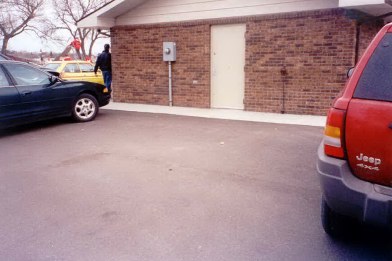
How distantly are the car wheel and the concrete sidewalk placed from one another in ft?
6.44

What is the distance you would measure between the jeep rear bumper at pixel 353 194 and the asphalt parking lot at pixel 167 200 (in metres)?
0.59

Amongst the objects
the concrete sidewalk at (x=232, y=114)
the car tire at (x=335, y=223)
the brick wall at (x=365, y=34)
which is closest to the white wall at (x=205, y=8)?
the brick wall at (x=365, y=34)

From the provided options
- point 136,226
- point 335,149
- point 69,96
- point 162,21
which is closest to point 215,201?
point 136,226

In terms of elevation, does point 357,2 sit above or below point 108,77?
above

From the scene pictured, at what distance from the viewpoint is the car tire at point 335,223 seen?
3.23 metres

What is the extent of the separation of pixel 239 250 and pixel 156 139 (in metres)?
4.48

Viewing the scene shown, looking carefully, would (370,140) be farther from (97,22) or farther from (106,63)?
(106,63)

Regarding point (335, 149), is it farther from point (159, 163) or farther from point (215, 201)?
point (159, 163)

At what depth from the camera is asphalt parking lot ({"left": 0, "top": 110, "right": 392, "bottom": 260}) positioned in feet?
10.7

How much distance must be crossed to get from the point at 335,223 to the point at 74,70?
13.0 metres

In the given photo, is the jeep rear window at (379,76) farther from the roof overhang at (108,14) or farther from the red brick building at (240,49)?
the roof overhang at (108,14)

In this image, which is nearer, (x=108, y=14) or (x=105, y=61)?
(x=108, y=14)

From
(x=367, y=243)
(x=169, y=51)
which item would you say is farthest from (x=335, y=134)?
→ (x=169, y=51)

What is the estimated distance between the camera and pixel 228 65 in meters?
11.1
